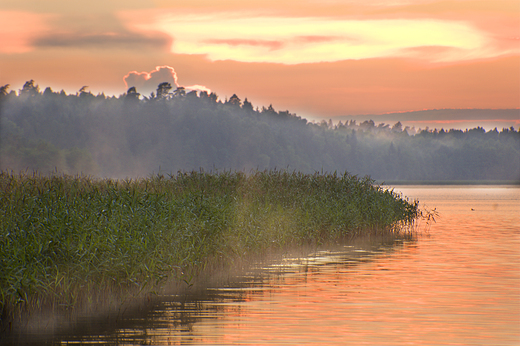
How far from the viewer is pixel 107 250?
15.1m

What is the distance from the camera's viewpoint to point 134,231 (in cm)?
1608

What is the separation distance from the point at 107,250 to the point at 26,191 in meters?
6.54

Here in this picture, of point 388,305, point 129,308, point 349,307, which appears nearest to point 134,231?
point 129,308

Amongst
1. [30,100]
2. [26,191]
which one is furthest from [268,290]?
[30,100]

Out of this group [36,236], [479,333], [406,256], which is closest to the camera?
[479,333]

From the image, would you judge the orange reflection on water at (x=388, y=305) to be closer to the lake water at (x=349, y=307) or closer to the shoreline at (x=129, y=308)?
the lake water at (x=349, y=307)

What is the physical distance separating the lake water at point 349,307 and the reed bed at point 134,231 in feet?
4.05

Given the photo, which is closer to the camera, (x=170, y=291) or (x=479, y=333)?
(x=479, y=333)

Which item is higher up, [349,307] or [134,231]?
[134,231]

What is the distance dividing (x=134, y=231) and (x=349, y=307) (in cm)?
589

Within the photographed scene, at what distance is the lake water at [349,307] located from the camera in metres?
12.3

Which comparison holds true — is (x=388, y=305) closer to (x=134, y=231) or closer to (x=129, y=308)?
(x=129, y=308)

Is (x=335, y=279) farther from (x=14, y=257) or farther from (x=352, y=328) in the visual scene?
(x=14, y=257)

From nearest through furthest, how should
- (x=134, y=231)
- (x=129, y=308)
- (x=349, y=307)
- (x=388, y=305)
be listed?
(x=129, y=308)
(x=349, y=307)
(x=388, y=305)
(x=134, y=231)
